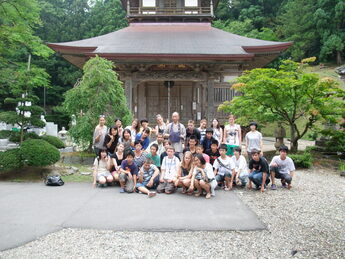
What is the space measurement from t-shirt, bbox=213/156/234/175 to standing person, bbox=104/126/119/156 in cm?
250

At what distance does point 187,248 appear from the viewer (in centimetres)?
340

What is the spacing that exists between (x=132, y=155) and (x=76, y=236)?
89.0 inches

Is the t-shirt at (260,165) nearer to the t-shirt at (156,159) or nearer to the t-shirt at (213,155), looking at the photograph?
the t-shirt at (213,155)

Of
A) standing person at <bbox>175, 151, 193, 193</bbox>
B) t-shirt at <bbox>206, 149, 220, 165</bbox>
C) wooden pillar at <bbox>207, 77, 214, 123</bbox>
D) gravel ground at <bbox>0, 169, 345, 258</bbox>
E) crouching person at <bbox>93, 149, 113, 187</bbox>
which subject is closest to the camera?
gravel ground at <bbox>0, 169, 345, 258</bbox>

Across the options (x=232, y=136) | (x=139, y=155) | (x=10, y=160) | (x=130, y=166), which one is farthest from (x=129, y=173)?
(x=10, y=160)

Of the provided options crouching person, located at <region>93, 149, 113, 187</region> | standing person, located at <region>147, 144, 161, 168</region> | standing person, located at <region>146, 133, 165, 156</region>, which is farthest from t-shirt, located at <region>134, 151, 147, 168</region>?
crouching person, located at <region>93, 149, 113, 187</region>

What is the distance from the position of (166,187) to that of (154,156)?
0.79 m

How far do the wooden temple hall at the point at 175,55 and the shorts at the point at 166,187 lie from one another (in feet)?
24.9

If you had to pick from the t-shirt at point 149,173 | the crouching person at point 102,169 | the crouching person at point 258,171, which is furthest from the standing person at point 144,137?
the crouching person at point 258,171

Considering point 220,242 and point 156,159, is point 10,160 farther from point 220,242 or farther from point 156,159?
point 220,242

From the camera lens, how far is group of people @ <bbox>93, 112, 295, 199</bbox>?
5.56 m

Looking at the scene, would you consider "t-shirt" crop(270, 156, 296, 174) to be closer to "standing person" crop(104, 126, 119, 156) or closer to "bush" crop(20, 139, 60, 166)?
"standing person" crop(104, 126, 119, 156)

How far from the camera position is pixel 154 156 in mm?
6137

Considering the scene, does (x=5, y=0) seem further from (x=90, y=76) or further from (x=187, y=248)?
(x=187, y=248)
